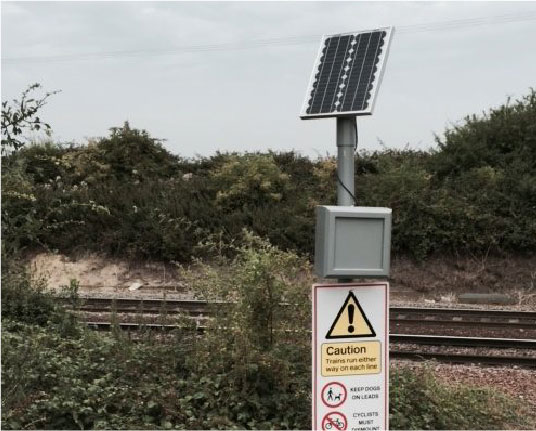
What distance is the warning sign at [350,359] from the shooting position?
412 centimetres

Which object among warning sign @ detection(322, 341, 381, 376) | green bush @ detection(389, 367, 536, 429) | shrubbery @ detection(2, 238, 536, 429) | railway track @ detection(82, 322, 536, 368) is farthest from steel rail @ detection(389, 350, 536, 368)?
warning sign @ detection(322, 341, 381, 376)

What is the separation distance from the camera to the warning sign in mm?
→ 4117

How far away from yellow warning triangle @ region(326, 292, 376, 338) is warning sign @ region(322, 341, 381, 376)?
2.3 inches

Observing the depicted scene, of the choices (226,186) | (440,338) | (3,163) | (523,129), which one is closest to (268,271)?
(3,163)

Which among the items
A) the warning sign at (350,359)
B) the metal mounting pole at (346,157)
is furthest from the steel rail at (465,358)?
the metal mounting pole at (346,157)

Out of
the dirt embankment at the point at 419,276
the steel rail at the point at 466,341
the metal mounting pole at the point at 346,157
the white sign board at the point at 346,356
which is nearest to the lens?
the white sign board at the point at 346,356

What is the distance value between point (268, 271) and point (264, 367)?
814 millimetres

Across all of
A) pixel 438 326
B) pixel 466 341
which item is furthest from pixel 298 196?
pixel 466 341

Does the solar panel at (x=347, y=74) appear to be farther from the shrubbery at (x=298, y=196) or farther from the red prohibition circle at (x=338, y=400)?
the shrubbery at (x=298, y=196)

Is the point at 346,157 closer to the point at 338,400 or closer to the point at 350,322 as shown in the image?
the point at 350,322

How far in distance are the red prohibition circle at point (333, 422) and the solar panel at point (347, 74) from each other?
1806mm

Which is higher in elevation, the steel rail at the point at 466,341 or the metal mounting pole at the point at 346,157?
the metal mounting pole at the point at 346,157

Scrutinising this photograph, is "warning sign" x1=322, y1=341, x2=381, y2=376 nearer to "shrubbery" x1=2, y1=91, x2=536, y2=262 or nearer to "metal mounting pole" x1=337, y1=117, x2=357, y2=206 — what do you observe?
"metal mounting pole" x1=337, y1=117, x2=357, y2=206

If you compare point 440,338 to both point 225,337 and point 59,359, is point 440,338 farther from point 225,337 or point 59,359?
point 59,359
